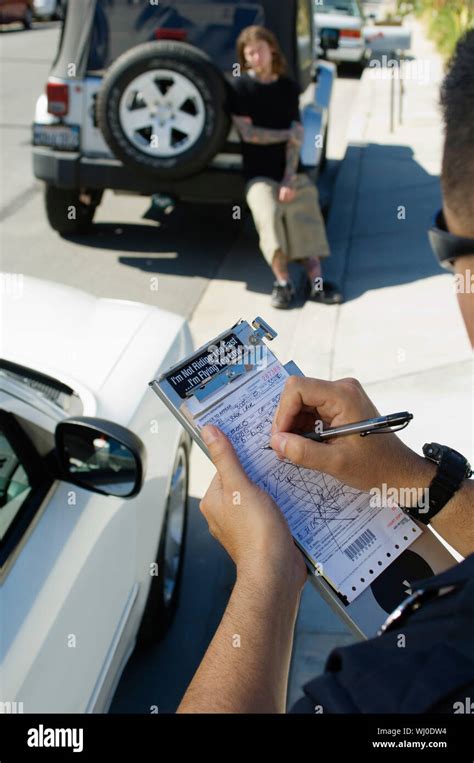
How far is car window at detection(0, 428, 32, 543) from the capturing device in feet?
7.98

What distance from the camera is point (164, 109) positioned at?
255 inches

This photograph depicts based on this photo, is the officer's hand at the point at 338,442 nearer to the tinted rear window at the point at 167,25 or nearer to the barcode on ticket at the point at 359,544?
the barcode on ticket at the point at 359,544

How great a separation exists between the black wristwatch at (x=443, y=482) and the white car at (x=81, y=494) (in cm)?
101

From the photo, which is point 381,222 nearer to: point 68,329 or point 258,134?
point 258,134

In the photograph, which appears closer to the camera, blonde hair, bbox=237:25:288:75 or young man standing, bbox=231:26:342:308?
blonde hair, bbox=237:25:288:75

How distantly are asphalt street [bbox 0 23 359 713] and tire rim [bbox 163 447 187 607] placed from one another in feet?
0.72

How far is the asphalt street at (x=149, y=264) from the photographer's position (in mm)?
3492

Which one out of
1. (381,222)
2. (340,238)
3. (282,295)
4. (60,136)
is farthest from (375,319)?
(60,136)

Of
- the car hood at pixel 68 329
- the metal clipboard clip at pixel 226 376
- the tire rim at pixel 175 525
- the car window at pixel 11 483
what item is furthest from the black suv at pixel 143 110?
the metal clipboard clip at pixel 226 376

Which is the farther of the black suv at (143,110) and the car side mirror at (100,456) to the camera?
the black suv at (143,110)

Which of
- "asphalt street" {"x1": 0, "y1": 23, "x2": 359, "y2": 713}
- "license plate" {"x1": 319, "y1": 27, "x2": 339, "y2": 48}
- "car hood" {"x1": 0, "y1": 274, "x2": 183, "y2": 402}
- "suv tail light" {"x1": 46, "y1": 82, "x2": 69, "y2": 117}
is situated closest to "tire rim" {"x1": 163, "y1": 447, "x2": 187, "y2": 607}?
"asphalt street" {"x1": 0, "y1": 23, "x2": 359, "y2": 713}

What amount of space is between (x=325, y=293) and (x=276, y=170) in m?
0.99

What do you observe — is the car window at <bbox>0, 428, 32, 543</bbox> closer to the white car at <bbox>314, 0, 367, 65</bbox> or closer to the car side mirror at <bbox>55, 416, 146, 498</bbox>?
the car side mirror at <bbox>55, 416, 146, 498</bbox>
